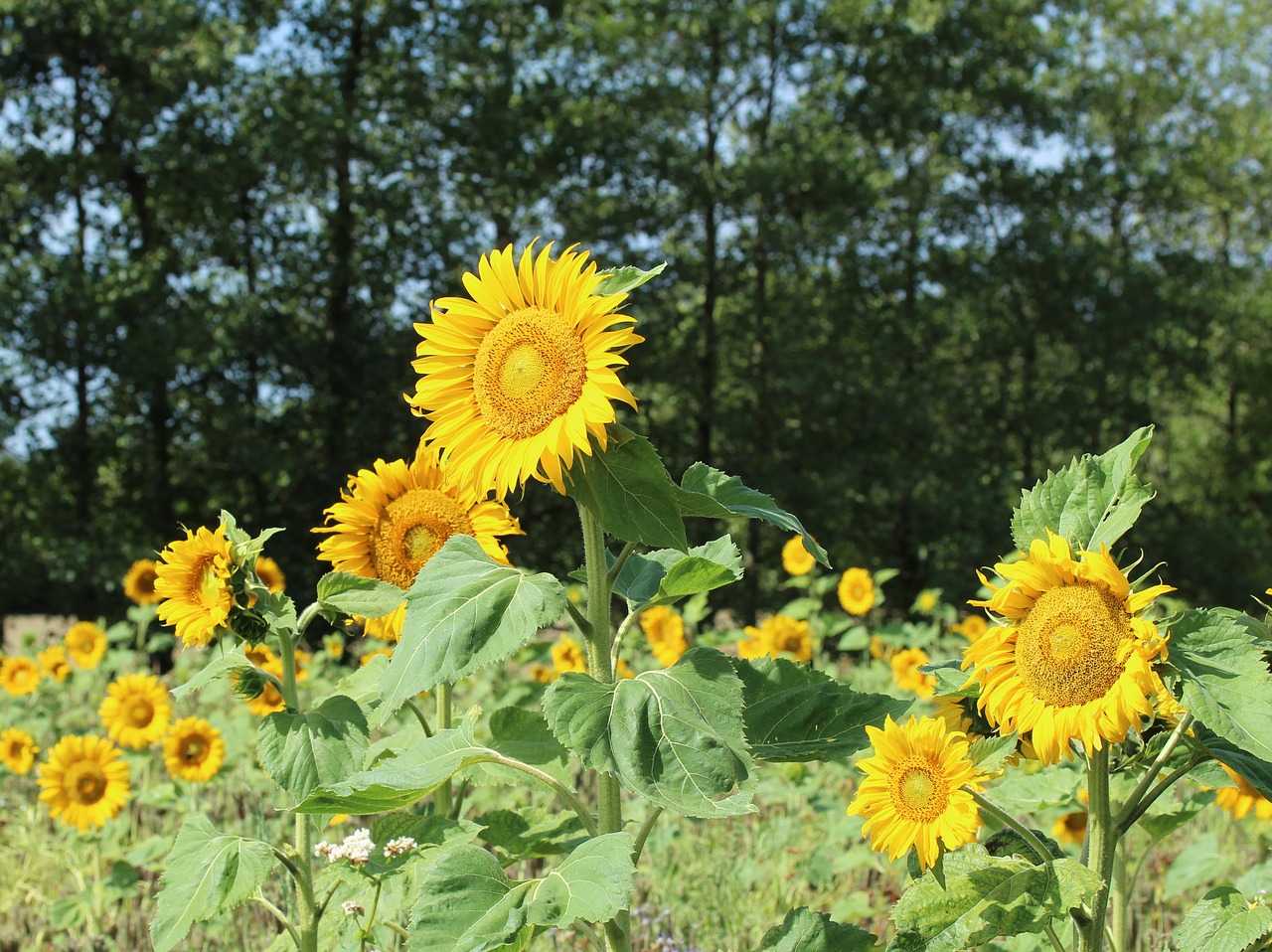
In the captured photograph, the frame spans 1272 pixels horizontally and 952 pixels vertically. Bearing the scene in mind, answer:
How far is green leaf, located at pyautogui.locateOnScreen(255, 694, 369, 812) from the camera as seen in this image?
5.96 ft

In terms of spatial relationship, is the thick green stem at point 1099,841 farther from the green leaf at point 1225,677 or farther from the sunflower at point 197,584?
the sunflower at point 197,584

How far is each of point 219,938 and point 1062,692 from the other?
249 centimetres

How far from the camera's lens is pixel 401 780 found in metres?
1.42

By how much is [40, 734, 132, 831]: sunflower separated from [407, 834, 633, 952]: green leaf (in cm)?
257

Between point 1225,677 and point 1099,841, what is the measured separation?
340 millimetres

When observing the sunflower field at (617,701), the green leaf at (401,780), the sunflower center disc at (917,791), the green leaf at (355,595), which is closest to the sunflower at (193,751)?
the sunflower field at (617,701)

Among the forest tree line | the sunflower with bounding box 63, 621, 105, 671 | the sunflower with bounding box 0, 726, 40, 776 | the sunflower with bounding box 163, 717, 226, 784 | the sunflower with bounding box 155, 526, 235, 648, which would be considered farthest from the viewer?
the forest tree line

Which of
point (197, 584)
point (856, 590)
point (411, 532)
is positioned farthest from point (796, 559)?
point (197, 584)

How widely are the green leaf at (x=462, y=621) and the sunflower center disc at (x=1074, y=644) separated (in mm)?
614

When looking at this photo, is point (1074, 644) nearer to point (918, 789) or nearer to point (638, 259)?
point (918, 789)

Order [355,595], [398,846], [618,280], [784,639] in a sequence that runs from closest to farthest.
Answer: [618,280] < [398,846] < [355,595] < [784,639]

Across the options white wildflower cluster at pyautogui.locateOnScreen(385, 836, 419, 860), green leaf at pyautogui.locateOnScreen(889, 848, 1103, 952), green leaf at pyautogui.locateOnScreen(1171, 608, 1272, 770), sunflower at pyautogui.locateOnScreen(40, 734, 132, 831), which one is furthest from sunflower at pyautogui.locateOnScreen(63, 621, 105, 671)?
green leaf at pyautogui.locateOnScreen(1171, 608, 1272, 770)

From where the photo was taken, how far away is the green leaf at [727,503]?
1.45m

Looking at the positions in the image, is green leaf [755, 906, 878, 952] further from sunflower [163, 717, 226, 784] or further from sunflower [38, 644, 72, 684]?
sunflower [38, 644, 72, 684]
